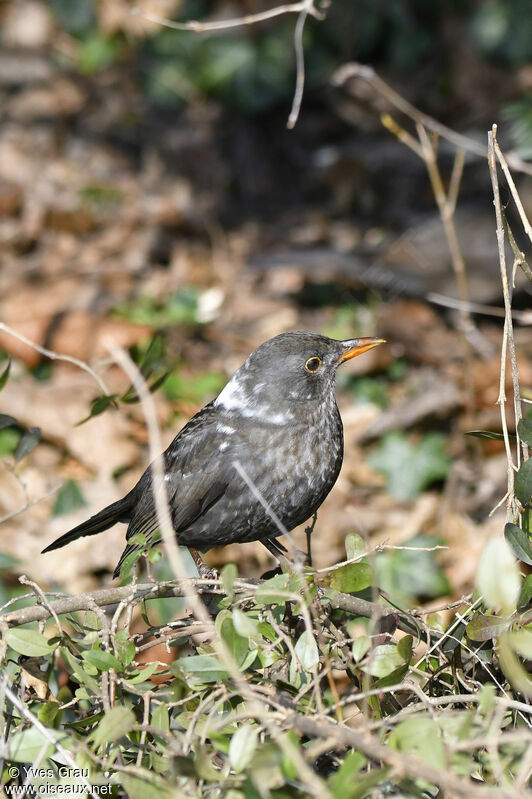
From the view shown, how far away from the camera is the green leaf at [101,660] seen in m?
2.06

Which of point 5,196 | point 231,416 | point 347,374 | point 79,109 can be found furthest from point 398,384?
point 79,109

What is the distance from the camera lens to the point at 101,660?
2.07 m

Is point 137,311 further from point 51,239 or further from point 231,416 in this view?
point 231,416

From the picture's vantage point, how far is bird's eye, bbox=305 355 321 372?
3.43 metres

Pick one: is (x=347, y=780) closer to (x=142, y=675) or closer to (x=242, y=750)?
(x=242, y=750)

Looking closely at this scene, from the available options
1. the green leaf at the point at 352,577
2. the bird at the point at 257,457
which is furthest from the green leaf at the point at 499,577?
the bird at the point at 257,457

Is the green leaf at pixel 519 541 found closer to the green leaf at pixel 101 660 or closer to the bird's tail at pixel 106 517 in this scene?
the green leaf at pixel 101 660

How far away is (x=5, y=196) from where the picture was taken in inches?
319

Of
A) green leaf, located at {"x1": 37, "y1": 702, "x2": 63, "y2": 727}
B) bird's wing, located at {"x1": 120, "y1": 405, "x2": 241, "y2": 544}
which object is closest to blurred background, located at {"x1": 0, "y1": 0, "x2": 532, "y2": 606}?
bird's wing, located at {"x1": 120, "y1": 405, "x2": 241, "y2": 544}

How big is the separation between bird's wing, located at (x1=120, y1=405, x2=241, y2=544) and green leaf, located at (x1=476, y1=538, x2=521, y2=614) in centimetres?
153

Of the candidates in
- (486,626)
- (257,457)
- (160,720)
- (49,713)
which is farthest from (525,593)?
(257,457)

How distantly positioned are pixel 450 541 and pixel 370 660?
2644 millimetres

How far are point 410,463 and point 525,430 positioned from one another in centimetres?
280

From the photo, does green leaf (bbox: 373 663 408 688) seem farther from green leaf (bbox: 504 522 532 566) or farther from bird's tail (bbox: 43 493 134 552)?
bird's tail (bbox: 43 493 134 552)
